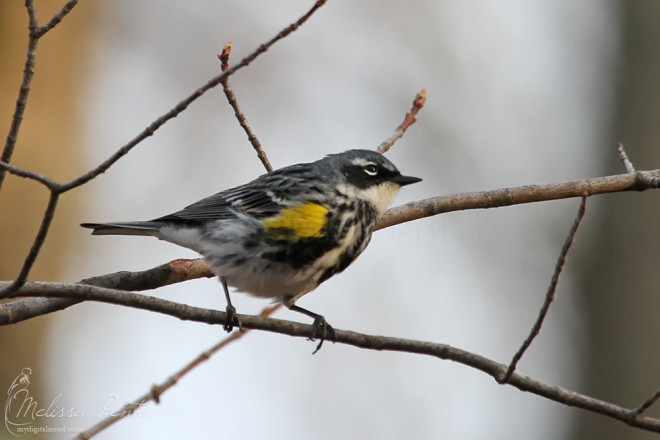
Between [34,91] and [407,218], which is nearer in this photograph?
[407,218]

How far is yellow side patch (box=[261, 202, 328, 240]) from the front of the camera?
5.04 m

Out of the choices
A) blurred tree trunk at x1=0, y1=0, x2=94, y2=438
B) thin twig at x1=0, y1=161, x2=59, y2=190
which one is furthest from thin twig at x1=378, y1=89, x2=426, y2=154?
blurred tree trunk at x1=0, y1=0, x2=94, y2=438

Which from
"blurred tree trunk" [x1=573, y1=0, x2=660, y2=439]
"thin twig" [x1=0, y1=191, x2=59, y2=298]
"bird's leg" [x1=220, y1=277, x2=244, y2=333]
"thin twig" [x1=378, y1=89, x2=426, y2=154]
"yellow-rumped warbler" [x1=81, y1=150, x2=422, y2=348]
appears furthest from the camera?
"blurred tree trunk" [x1=573, y1=0, x2=660, y2=439]

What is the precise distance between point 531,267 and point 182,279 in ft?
27.1

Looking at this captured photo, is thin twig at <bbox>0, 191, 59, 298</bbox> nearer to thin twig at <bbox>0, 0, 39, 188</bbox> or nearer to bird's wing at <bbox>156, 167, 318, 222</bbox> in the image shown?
thin twig at <bbox>0, 0, 39, 188</bbox>

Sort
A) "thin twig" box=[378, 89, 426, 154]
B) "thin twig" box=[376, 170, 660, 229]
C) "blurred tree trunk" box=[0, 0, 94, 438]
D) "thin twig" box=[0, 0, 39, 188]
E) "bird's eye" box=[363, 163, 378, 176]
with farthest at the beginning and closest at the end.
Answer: "blurred tree trunk" box=[0, 0, 94, 438] < "thin twig" box=[378, 89, 426, 154] < "bird's eye" box=[363, 163, 378, 176] < "thin twig" box=[376, 170, 660, 229] < "thin twig" box=[0, 0, 39, 188]

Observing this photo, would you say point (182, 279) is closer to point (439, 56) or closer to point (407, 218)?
point (407, 218)

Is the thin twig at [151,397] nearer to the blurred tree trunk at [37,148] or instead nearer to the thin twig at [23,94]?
the thin twig at [23,94]

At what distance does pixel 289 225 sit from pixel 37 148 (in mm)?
4067

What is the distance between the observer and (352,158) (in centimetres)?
570

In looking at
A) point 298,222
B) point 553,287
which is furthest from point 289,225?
point 553,287

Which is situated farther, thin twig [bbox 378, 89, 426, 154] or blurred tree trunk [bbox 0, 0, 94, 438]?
blurred tree trunk [bbox 0, 0, 94, 438]

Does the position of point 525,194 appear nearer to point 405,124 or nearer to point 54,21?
point 405,124

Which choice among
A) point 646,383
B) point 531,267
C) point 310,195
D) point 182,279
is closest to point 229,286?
point 182,279
